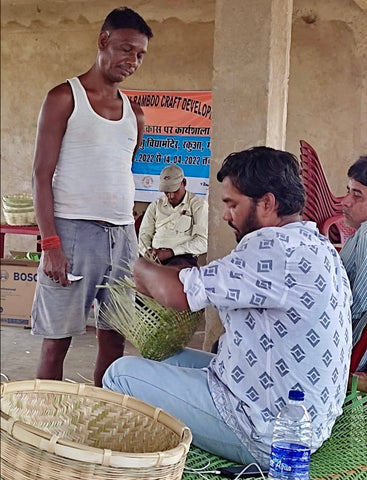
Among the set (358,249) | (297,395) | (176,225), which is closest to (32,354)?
(176,225)

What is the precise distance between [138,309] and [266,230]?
0.80 m

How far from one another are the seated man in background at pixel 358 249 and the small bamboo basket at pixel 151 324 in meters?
0.58

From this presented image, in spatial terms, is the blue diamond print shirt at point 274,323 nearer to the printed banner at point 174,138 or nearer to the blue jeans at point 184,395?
the blue jeans at point 184,395

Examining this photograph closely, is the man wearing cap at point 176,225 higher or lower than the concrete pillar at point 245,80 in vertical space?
lower

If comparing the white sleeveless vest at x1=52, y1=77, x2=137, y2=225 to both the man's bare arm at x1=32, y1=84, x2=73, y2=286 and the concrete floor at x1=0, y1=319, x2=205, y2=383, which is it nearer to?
the man's bare arm at x1=32, y1=84, x2=73, y2=286

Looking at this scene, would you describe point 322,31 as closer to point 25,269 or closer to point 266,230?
point 25,269

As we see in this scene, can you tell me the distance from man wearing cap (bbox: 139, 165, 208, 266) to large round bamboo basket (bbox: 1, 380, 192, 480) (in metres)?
3.78

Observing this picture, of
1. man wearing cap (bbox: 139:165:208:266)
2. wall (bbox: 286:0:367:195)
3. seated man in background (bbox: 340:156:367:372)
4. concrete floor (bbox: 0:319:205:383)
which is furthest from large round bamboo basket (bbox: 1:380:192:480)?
wall (bbox: 286:0:367:195)

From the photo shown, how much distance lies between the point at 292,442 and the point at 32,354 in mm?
3548

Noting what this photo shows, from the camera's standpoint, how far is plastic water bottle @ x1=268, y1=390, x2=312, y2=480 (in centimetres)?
207

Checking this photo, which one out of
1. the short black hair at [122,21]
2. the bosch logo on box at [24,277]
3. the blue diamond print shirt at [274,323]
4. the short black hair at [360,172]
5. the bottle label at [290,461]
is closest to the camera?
the bottle label at [290,461]

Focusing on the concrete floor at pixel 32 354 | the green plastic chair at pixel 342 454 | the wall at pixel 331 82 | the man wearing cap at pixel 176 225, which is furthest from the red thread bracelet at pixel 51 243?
the wall at pixel 331 82

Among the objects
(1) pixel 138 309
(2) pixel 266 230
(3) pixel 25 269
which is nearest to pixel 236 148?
(1) pixel 138 309

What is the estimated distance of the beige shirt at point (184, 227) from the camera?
6.12 meters
